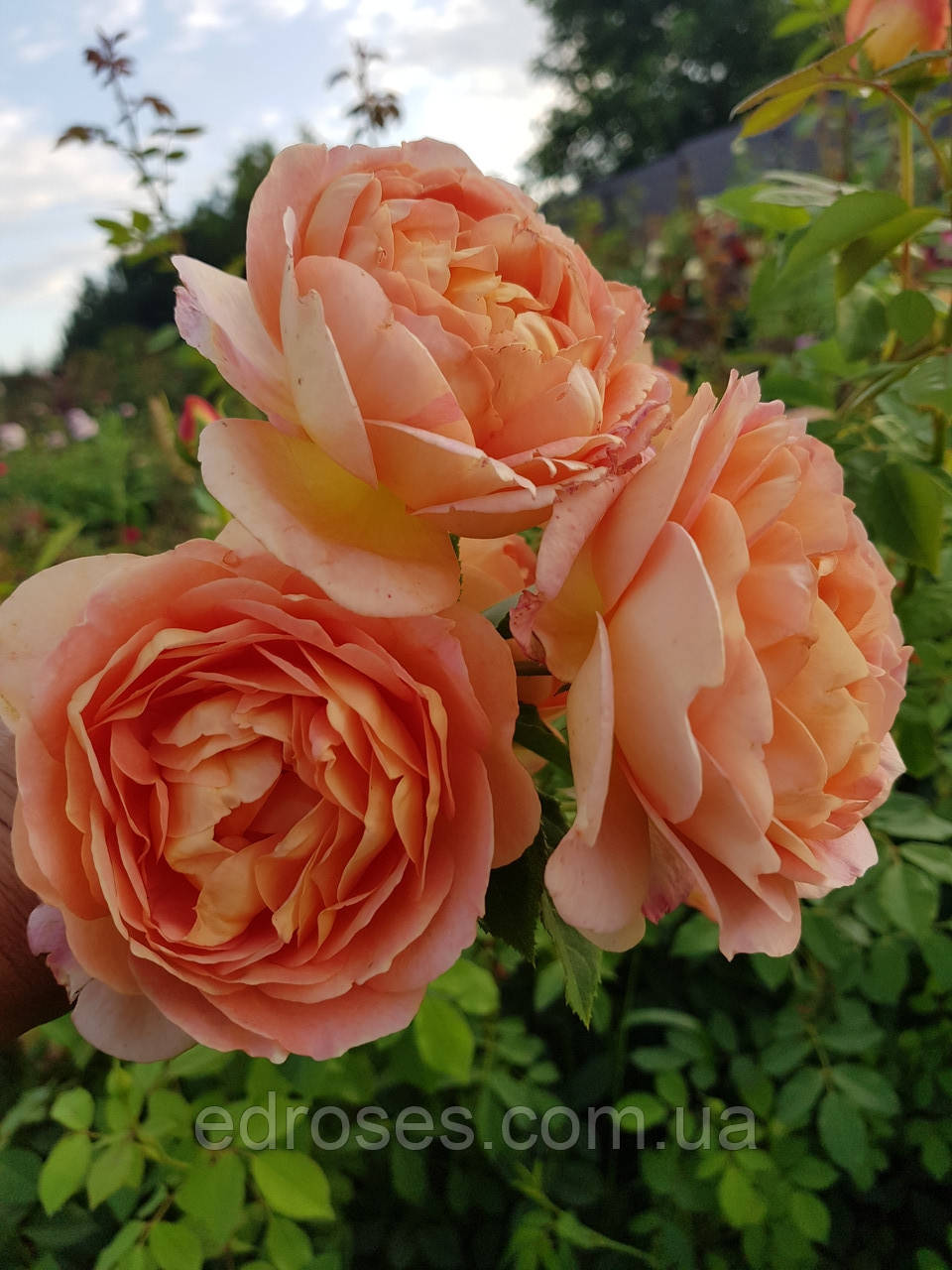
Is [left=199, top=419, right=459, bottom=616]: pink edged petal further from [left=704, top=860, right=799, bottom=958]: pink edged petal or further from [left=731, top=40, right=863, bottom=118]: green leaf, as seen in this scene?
[left=731, top=40, right=863, bottom=118]: green leaf

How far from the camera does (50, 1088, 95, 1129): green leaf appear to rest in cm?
66

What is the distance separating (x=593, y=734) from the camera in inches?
11.0

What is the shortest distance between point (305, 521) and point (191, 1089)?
2.71ft

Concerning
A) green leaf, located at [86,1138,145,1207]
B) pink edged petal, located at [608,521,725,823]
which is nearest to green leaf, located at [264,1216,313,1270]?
green leaf, located at [86,1138,145,1207]

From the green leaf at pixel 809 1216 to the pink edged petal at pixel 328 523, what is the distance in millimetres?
869

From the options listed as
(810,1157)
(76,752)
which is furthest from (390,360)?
(810,1157)

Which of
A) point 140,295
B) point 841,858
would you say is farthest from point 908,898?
point 140,295

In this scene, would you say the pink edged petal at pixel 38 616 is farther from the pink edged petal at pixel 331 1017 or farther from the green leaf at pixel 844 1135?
the green leaf at pixel 844 1135

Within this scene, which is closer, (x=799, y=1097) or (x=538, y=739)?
(x=538, y=739)

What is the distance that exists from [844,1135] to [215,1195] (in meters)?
0.60

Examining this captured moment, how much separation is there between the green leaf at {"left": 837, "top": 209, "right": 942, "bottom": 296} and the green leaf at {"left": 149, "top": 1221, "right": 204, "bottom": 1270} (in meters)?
0.84

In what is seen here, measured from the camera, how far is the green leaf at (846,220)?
57 cm

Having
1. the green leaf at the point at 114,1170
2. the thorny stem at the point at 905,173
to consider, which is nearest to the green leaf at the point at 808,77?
the thorny stem at the point at 905,173

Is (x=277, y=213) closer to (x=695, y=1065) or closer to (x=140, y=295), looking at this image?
(x=695, y=1065)
